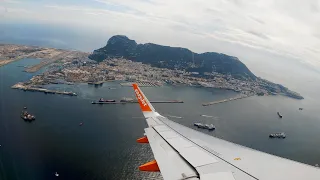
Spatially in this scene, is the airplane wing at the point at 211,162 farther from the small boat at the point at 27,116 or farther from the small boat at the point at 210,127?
the small boat at the point at 27,116

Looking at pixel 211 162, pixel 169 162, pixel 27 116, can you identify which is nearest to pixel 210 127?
pixel 27 116

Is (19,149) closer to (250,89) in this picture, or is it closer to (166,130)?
(166,130)

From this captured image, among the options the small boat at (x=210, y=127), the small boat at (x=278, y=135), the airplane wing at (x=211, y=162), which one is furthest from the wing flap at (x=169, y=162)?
the small boat at (x=278, y=135)

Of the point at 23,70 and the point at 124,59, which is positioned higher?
the point at 124,59

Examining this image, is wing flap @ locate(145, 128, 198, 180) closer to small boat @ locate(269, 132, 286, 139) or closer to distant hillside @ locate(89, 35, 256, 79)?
small boat @ locate(269, 132, 286, 139)

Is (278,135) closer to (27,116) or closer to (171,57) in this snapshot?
(27,116)

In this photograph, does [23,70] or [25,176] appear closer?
[25,176]

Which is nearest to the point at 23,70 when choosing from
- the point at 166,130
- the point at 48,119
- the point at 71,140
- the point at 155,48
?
the point at 48,119
